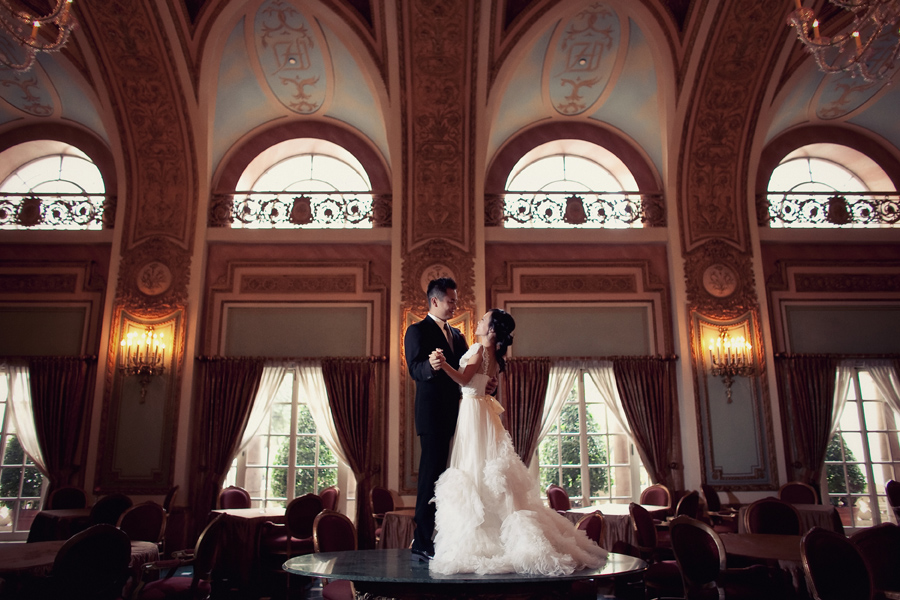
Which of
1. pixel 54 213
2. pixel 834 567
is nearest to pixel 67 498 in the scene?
pixel 54 213

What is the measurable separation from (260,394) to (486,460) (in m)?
5.53

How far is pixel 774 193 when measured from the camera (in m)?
8.48

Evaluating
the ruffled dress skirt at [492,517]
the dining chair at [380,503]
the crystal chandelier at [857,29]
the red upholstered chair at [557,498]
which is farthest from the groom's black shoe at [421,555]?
the red upholstered chair at [557,498]

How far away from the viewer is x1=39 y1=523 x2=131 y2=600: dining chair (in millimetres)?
3316

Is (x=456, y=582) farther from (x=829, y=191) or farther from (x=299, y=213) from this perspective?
(x=829, y=191)

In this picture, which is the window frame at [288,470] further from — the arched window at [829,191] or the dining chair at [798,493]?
the arched window at [829,191]

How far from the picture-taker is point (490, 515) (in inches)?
101

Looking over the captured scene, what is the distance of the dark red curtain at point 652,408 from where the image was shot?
7426mm

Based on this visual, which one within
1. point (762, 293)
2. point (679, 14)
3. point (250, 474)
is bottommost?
point (250, 474)

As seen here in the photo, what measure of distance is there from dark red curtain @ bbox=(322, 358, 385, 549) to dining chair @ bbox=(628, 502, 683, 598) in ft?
10.6

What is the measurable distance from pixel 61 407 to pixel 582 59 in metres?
7.47

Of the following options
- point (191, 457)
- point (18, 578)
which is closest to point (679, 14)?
point (191, 457)

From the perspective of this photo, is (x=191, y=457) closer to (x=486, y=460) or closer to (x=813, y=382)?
(x=486, y=460)

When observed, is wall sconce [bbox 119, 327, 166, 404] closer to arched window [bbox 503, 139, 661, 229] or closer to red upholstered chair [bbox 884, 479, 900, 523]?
arched window [bbox 503, 139, 661, 229]
